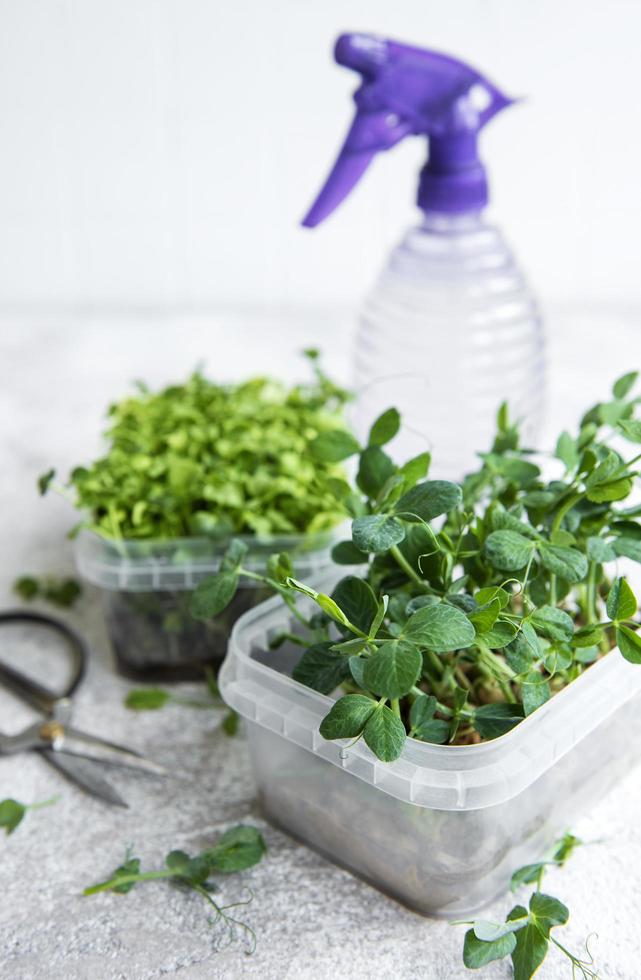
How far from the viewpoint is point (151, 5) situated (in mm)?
1152

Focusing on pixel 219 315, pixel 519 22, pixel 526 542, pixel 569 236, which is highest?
pixel 519 22

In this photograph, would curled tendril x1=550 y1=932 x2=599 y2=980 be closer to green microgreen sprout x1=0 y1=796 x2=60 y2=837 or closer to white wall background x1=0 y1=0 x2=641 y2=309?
green microgreen sprout x1=0 y1=796 x2=60 y2=837

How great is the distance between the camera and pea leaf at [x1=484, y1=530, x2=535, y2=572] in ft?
1.53

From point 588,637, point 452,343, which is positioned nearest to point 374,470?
point 588,637

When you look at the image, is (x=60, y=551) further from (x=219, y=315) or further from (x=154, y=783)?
(x=219, y=315)

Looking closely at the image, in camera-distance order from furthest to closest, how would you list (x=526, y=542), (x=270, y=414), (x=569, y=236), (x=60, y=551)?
(x=569, y=236)
(x=60, y=551)
(x=270, y=414)
(x=526, y=542)

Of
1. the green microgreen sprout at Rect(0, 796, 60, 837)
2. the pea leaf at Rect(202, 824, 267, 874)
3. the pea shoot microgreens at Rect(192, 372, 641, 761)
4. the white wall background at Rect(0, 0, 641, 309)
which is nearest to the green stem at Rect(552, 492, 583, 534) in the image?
the pea shoot microgreens at Rect(192, 372, 641, 761)

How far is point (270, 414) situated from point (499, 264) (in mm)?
227

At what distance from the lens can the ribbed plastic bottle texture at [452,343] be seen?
82 centimetres

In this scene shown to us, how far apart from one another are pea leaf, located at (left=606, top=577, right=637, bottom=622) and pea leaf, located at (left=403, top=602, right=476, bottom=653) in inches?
2.7

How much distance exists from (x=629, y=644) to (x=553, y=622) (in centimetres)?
3

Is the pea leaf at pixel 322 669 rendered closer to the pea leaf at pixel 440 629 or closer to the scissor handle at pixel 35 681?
the pea leaf at pixel 440 629

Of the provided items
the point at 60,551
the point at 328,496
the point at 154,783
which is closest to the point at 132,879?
the point at 154,783

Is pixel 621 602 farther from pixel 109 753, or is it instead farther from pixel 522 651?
pixel 109 753
